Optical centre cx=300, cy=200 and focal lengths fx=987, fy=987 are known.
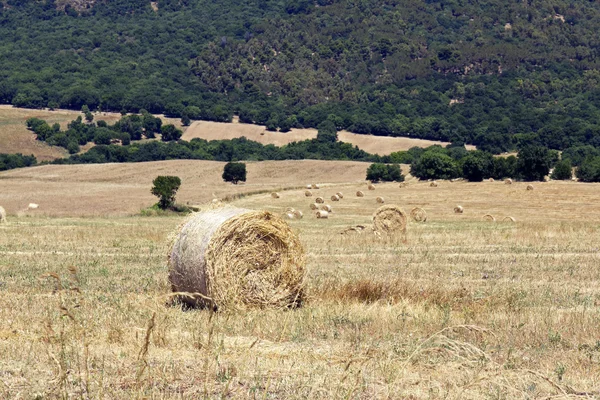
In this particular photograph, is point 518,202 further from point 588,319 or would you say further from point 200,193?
point 588,319

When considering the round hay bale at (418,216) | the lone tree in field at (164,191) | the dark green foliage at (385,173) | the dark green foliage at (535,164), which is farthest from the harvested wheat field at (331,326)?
the dark green foliage at (385,173)

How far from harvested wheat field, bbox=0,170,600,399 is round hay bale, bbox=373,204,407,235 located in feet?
21.2

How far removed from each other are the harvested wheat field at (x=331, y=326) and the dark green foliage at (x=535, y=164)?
44.3 m

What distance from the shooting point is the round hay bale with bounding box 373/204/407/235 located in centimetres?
3478

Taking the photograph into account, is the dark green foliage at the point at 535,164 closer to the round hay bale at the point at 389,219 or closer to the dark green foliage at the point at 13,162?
the round hay bale at the point at 389,219

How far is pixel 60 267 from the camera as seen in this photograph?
61.7 feet

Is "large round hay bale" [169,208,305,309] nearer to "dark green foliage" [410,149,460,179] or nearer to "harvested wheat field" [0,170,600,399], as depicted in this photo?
"harvested wheat field" [0,170,600,399]

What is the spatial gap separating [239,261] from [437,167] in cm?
6686

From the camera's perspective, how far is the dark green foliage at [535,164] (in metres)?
71.3

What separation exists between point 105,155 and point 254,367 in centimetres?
12536

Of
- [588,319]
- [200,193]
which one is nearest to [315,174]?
[200,193]

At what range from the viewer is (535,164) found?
71.4m

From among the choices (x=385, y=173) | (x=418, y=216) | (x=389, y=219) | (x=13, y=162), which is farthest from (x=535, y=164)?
(x=13, y=162)

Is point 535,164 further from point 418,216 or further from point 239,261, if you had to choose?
point 239,261
